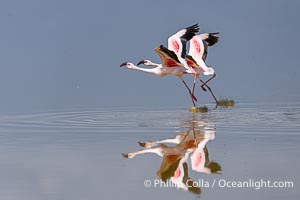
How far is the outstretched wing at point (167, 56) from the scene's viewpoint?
1734 cm

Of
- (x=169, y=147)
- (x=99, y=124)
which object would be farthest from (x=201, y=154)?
(x=99, y=124)

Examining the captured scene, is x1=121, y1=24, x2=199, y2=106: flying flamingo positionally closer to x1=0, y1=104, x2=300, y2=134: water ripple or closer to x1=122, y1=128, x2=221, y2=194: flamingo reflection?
x1=0, y1=104, x2=300, y2=134: water ripple

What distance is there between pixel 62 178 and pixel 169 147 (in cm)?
263

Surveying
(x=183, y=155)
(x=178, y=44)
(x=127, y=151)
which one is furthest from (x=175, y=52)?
(x=183, y=155)

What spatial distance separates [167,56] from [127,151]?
561 cm

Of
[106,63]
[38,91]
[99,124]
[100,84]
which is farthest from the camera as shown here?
[106,63]

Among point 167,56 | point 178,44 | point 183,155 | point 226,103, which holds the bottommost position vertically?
point 183,155

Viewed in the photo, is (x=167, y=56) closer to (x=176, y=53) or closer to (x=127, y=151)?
(x=176, y=53)

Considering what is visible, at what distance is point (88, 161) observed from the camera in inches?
462

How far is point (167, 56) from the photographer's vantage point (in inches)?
703

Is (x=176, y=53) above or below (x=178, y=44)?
below

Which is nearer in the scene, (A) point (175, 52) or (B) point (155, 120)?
(B) point (155, 120)

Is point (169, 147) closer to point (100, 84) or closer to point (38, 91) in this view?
point (38, 91)

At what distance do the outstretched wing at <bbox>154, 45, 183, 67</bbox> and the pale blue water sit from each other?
995mm
